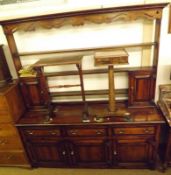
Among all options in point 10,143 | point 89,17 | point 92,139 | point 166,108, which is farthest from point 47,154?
point 89,17

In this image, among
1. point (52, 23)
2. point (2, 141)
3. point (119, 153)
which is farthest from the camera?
point (2, 141)

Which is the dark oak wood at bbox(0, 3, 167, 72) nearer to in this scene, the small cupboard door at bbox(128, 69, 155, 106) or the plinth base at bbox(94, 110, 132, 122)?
the small cupboard door at bbox(128, 69, 155, 106)

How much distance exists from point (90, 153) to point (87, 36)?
4.47 feet

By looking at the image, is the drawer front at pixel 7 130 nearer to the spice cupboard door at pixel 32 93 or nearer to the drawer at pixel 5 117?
the drawer at pixel 5 117

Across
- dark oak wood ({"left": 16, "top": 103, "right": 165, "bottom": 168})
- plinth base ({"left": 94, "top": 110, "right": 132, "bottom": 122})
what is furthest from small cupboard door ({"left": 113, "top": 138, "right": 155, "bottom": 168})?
plinth base ({"left": 94, "top": 110, "right": 132, "bottom": 122})

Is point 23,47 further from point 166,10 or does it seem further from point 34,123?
point 166,10

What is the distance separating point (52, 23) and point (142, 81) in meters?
1.14

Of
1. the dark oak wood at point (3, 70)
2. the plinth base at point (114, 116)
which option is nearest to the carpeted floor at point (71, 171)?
the plinth base at point (114, 116)

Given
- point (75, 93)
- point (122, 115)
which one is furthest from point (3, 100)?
point (122, 115)

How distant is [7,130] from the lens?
7.06ft

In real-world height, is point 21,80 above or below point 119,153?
above

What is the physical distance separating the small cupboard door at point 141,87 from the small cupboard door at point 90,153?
0.60 m

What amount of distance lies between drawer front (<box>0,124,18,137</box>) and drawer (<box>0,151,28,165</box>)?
28 cm

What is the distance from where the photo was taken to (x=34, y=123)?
6.74 ft
